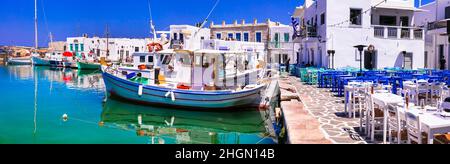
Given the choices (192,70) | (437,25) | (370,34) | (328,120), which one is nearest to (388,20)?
(370,34)

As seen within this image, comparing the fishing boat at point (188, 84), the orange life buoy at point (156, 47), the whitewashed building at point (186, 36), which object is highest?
the whitewashed building at point (186, 36)

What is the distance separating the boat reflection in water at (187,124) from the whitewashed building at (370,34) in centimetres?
1119

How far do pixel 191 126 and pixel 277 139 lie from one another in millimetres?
3928

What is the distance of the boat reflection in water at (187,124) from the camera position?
12062mm

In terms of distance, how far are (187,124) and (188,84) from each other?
3.54 meters

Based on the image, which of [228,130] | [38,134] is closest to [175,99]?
[228,130]

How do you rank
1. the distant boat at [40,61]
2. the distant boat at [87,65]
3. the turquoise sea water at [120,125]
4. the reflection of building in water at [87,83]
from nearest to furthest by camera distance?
the turquoise sea water at [120,125] → the reflection of building in water at [87,83] → the distant boat at [87,65] → the distant boat at [40,61]

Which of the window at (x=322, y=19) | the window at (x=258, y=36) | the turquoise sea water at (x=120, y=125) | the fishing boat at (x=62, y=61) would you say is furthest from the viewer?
the fishing boat at (x=62, y=61)

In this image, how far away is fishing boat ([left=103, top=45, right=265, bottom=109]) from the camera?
16.3 metres

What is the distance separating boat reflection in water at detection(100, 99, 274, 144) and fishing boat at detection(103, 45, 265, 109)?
51 centimetres

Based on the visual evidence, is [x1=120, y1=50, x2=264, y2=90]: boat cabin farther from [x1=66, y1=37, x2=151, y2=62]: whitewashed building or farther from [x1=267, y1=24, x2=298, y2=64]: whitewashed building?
[x1=66, y1=37, x2=151, y2=62]: whitewashed building

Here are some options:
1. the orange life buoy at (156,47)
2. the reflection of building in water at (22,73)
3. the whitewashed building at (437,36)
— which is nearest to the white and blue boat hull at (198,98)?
the orange life buoy at (156,47)

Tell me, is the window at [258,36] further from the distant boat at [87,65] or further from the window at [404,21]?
the window at [404,21]

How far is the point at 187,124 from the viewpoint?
14531 millimetres
